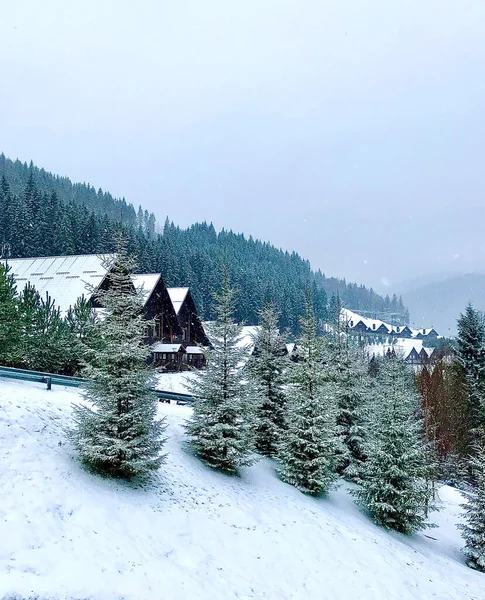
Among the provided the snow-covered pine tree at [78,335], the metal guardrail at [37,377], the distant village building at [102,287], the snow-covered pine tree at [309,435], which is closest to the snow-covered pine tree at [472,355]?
the snow-covered pine tree at [309,435]

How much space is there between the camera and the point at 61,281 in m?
44.8

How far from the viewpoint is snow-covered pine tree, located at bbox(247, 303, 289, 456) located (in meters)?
21.5

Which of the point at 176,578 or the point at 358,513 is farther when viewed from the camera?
the point at 358,513

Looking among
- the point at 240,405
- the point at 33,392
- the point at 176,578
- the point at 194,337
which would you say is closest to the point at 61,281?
the point at 194,337

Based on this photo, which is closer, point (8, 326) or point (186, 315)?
point (8, 326)

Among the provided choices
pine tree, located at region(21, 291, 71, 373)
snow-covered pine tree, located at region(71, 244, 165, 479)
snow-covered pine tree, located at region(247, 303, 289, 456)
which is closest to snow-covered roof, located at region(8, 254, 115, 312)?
pine tree, located at region(21, 291, 71, 373)

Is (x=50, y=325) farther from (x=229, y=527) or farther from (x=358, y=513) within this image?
(x=358, y=513)

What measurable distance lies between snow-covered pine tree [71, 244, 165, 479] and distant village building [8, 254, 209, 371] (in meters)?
27.8

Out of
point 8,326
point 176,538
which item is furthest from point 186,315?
point 176,538

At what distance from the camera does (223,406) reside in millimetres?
17141

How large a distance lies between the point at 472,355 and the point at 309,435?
18371 millimetres

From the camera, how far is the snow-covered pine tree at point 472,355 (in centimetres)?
2941

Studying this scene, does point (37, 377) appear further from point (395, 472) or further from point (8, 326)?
point (395, 472)

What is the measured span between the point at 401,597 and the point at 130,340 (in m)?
11.4
